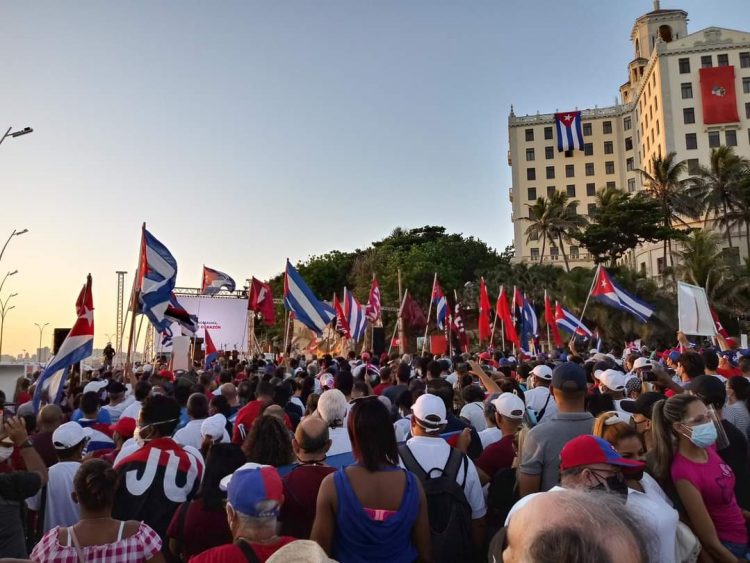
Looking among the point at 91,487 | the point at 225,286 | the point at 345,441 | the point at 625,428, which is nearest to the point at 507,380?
the point at 345,441

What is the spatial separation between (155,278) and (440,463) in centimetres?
1113

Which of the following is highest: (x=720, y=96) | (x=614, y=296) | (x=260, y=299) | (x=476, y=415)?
(x=720, y=96)

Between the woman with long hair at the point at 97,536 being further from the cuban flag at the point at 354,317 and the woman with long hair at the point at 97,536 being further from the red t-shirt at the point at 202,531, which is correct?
the cuban flag at the point at 354,317

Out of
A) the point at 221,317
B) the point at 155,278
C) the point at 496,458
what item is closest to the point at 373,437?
the point at 496,458

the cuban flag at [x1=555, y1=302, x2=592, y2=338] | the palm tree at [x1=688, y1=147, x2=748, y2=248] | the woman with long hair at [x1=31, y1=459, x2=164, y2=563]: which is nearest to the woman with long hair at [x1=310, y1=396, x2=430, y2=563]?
the woman with long hair at [x1=31, y1=459, x2=164, y2=563]

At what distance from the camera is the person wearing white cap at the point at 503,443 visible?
5273mm

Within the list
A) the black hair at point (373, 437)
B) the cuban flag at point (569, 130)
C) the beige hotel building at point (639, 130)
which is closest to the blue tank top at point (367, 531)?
the black hair at point (373, 437)

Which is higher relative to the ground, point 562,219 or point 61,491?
point 562,219

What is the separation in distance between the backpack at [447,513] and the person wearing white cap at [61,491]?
8.79ft

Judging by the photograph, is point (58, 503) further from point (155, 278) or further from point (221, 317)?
point (221, 317)

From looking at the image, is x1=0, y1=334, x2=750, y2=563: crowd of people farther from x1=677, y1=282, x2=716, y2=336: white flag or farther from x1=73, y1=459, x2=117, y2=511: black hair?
x1=677, y1=282, x2=716, y2=336: white flag

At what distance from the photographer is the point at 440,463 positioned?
14.0 ft

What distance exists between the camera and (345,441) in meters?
5.44

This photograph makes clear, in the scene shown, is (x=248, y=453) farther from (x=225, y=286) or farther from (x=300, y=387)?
(x=225, y=286)
